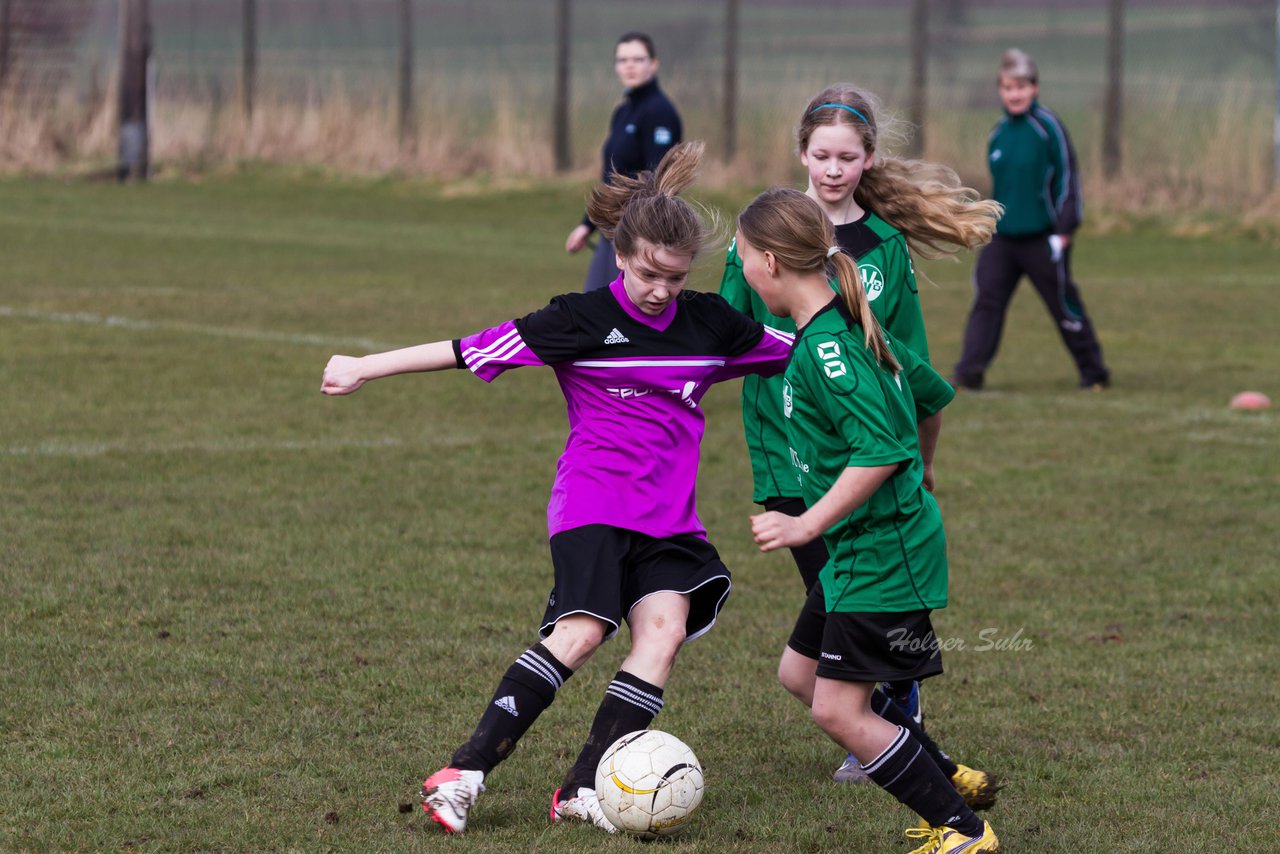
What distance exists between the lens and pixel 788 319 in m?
4.66

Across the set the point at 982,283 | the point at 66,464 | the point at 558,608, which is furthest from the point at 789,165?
the point at 558,608

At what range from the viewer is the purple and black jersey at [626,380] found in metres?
4.20

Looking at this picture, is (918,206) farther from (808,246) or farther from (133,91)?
(133,91)

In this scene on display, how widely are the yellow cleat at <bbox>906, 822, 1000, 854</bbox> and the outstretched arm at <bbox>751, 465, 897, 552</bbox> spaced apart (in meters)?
0.76

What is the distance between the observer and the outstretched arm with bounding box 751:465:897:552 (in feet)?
11.8

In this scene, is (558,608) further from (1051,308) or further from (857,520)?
(1051,308)

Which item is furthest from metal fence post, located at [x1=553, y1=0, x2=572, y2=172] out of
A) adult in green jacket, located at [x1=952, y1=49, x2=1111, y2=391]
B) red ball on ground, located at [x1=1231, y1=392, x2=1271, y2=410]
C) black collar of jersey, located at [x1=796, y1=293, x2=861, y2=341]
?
black collar of jersey, located at [x1=796, y1=293, x2=861, y2=341]

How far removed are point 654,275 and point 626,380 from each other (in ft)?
0.88

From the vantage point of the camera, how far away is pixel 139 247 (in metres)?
18.1

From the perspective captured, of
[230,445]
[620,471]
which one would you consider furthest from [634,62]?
[620,471]

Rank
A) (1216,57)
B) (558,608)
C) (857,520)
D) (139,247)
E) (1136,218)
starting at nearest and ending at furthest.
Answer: (857,520), (558,608), (139,247), (1136,218), (1216,57)

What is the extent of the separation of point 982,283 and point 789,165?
1321 centimetres

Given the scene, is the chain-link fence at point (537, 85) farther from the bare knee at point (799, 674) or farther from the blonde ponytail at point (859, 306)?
the blonde ponytail at point (859, 306)

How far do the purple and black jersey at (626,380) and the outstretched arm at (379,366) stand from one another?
0.07 meters
